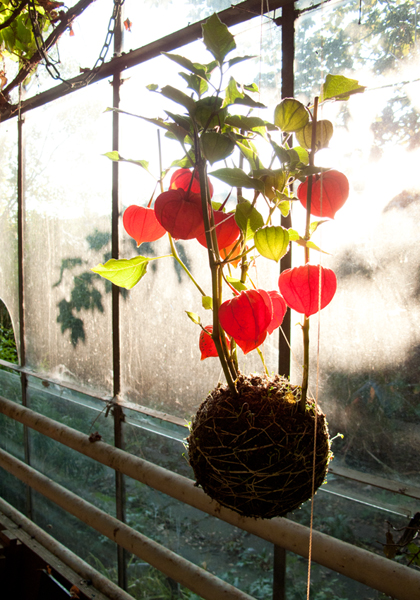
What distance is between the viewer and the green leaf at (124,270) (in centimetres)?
56

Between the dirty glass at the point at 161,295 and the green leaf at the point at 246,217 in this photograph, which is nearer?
the green leaf at the point at 246,217

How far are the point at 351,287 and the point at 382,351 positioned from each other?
0.55 feet

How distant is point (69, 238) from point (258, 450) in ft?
5.08

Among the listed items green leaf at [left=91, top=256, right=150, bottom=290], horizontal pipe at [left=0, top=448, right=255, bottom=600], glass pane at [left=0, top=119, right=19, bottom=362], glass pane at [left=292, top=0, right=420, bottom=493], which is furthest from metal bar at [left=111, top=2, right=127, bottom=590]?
green leaf at [left=91, top=256, right=150, bottom=290]

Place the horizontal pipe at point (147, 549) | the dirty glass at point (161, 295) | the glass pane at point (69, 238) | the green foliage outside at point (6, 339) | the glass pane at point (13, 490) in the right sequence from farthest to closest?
the green foliage outside at point (6, 339) < the glass pane at point (13, 490) < the glass pane at point (69, 238) < the dirty glass at point (161, 295) < the horizontal pipe at point (147, 549)

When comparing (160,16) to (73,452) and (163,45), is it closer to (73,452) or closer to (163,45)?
(163,45)

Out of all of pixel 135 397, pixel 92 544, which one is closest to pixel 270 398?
pixel 135 397

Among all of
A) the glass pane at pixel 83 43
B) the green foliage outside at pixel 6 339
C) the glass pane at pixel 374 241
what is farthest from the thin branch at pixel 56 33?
the green foliage outside at pixel 6 339

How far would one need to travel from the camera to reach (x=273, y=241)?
17.1 inches

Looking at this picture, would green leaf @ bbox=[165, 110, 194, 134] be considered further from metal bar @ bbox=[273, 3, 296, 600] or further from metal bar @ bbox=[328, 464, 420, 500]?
metal bar @ bbox=[328, 464, 420, 500]

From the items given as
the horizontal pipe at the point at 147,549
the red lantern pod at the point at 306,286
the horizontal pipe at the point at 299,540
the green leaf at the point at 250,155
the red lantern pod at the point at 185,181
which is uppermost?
the green leaf at the point at 250,155

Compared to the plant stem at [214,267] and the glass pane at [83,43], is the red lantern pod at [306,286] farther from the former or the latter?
the glass pane at [83,43]

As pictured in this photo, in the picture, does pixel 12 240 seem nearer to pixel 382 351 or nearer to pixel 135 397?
pixel 135 397

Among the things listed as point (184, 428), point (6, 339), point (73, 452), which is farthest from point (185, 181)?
point (6, 339)
